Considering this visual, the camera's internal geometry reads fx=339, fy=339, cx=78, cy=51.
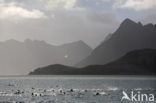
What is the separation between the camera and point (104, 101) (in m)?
97.8

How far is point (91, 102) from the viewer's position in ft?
310

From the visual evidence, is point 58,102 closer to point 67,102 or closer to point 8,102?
point 67,102

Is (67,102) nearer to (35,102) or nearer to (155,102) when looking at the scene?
(35,102)

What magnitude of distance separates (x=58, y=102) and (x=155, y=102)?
1044 inches

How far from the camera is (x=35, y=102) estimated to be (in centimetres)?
9500

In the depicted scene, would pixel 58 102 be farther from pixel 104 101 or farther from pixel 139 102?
pixel 139 102

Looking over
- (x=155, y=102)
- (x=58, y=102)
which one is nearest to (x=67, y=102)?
(x=58, y=102)

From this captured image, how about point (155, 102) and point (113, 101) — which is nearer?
point (155, 102)

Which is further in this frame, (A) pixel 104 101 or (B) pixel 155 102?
(A) pixel 104 101

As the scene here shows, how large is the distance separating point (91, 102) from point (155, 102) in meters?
17.5

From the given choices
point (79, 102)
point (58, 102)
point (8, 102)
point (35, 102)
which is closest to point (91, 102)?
point (79, 102)

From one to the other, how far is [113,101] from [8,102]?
29543mm

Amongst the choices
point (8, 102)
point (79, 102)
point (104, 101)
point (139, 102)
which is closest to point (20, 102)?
point (8, 102)

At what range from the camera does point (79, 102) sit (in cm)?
9462
